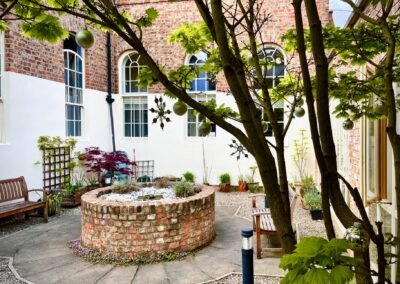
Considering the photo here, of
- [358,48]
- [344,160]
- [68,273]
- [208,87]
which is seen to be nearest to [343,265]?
[358,48]

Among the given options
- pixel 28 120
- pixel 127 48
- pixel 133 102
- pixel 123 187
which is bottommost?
pixel 123 187

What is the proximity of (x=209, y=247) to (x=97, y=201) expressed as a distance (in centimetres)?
178

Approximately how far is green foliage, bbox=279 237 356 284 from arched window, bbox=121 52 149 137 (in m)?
10.2

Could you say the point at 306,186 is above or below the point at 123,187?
below

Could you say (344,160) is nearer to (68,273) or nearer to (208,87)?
(68,273)

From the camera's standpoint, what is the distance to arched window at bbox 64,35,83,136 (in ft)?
30.4

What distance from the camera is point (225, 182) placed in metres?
10.0

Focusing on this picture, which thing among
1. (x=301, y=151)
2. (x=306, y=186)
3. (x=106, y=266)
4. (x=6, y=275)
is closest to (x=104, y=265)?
(x=106, y=266)

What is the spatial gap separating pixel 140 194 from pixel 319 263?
18.0 feet

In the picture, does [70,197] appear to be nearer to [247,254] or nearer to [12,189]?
[12,189]

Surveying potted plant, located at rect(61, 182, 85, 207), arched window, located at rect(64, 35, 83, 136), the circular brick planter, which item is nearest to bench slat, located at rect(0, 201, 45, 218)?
potted plant, located at rect(61, 182, 85, 207)

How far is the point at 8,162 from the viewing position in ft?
23.2

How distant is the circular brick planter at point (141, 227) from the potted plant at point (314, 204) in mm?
2772

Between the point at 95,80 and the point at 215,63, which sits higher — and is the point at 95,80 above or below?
above
